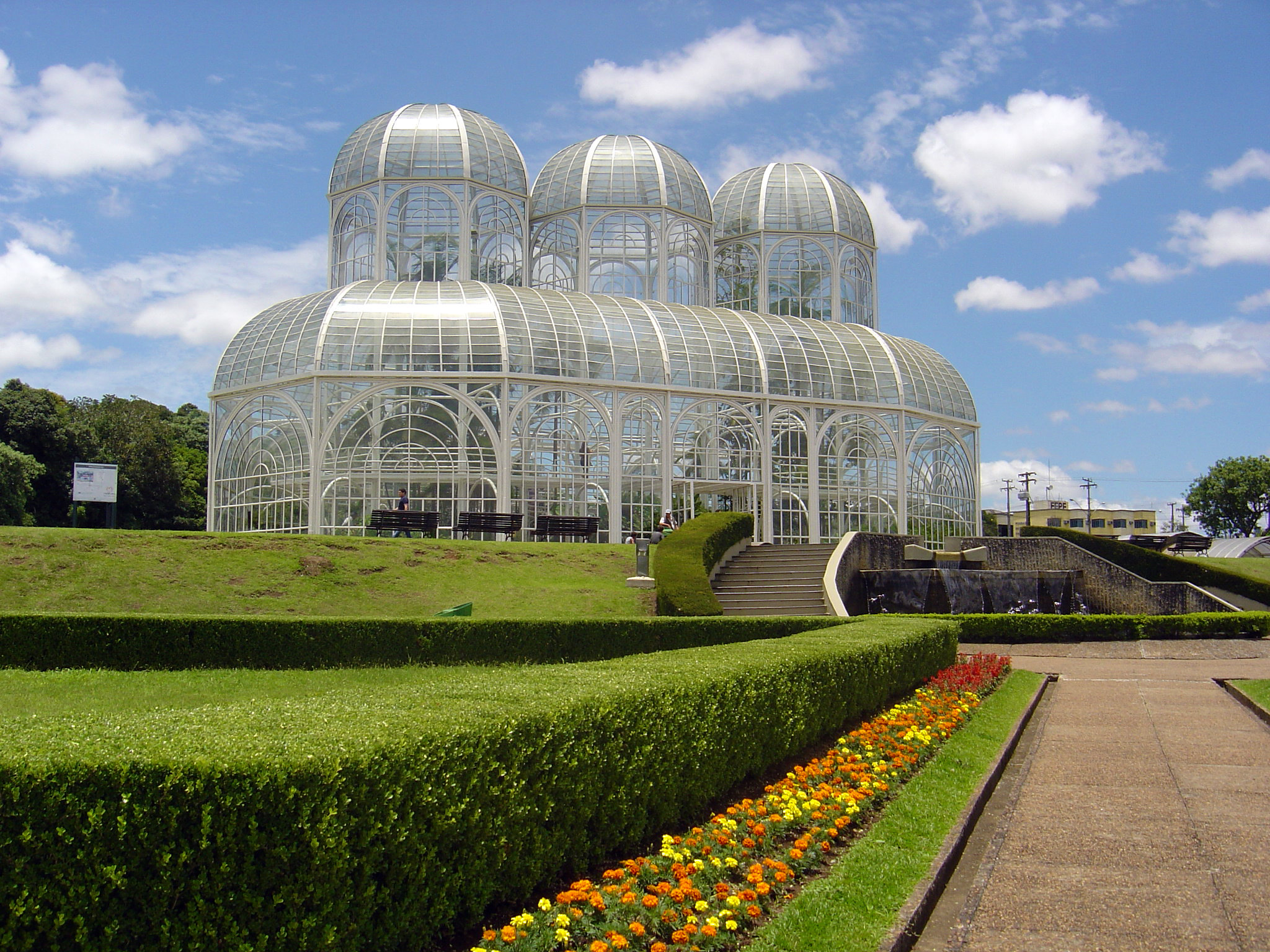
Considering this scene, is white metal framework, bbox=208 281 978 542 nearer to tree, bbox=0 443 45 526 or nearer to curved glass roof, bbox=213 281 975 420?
curved glass roof, bbox=213 281 975 420

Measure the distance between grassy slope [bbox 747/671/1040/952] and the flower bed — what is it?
0.18 metres

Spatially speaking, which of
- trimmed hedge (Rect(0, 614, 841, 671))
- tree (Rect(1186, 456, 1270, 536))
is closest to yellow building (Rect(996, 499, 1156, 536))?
tree (Rect(1186, 456, 1270, 536))

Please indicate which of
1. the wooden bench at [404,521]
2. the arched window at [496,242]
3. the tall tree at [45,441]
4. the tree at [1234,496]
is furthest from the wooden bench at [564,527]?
the tree at [1234,496]

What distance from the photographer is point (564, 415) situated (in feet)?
104

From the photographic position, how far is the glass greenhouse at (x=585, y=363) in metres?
30.5

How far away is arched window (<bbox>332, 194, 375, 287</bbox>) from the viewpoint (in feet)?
124

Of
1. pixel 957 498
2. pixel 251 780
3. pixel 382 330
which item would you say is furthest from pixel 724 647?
pixel 957 498

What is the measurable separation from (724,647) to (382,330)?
2256 centimetres

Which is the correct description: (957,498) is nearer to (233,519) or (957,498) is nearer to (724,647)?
(233,519)

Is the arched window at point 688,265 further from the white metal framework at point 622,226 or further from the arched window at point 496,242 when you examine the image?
the arched window at point 496,242

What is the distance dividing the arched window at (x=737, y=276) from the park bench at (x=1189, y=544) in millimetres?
17588

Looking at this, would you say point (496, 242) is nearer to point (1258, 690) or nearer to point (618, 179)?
point (618, 179)

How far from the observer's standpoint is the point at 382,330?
101 ft

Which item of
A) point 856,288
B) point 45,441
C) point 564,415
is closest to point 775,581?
point 564,415
